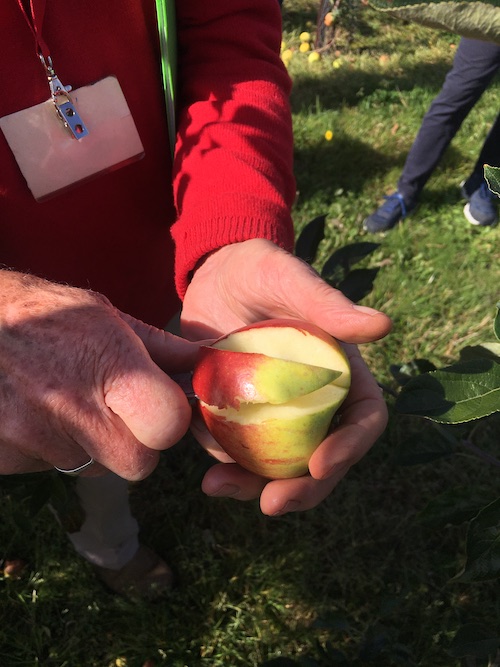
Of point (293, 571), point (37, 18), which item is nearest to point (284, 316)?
point (37, 18)

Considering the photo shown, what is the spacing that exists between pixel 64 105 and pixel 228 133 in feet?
1.27

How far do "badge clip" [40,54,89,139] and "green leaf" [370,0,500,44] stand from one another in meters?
0.86

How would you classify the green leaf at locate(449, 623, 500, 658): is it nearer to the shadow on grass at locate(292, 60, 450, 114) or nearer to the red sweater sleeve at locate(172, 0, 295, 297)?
the red sweater sleeve at locate(172, 0, 295, 297)

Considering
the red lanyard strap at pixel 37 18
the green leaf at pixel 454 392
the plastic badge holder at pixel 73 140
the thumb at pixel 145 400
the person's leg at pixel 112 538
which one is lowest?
the person's leg at pixel 112 538

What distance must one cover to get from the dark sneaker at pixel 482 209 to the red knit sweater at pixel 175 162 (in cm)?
211

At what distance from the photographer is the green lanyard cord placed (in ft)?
3.85

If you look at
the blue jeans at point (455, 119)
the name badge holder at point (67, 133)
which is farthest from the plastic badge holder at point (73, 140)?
the blue jeans at point (455, 119)

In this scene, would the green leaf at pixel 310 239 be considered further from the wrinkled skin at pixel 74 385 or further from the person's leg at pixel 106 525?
the person's leg at pixel 106 525

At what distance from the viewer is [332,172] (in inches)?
136

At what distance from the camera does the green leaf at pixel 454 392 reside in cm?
95

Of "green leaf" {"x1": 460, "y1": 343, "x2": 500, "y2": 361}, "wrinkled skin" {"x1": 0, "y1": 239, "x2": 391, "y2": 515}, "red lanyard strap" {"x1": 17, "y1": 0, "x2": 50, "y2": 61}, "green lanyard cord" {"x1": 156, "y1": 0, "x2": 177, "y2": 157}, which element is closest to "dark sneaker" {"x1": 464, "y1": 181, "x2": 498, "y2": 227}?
"green leaf" {"x1": 460, "y1": 343, "x2": 500, "y2": 361}

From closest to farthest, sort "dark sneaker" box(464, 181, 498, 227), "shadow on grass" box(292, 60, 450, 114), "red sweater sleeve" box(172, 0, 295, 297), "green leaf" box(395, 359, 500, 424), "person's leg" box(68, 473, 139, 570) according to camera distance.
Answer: "green leaf" box(395, 359, 500, 424), "red sweater sleeve" box(172, 0, 295, 297), "person's leg" box(68, 473, 139, 570), "dark sneaker" box(464, 181, 498, 227), "shadow on grass" box(292, 60, 450, 114)

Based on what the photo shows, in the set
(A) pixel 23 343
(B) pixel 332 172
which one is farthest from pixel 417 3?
(B) pixel 332 172

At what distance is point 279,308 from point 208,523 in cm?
123
